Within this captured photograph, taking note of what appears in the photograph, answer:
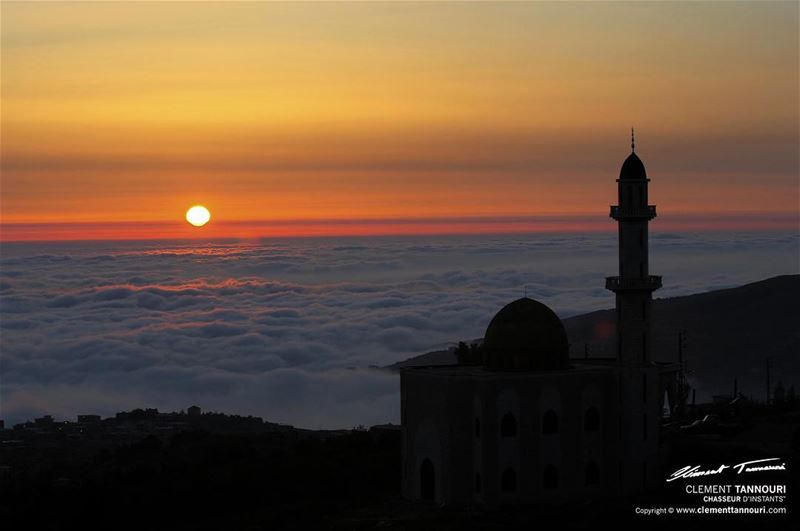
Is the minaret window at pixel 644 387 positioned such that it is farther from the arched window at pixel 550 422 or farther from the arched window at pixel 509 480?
the arched window at pixel 509 480

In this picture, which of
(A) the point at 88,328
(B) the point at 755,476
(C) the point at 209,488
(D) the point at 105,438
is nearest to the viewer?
(B) the point at 755,476

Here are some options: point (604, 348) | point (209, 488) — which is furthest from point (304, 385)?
point (209, 488)

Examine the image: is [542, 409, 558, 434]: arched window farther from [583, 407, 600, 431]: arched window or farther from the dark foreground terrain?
the dark foreground terrain

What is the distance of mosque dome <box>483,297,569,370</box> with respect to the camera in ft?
183

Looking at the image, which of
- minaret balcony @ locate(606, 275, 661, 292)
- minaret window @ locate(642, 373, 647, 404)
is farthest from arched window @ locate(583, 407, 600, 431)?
minaret balcony @ locate(606, 275, 661, 292)

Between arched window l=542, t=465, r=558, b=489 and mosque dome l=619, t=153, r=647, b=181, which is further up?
mosque dome l=619, t=153, r=647, b=181

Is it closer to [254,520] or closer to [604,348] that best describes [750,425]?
[254,520]

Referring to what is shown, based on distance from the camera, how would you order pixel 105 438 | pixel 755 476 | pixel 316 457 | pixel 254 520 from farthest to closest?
pixel 105 438
pixel 316 457
pixel 254 520
pixel 755 476

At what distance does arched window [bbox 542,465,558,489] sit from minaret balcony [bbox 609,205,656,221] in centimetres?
1021

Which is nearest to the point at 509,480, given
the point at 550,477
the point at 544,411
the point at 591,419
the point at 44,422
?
the point at 550,477

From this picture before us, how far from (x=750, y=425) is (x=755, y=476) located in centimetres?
1320

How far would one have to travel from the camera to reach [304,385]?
153625 millimetres

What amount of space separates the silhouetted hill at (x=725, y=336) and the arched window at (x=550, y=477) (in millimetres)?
91395

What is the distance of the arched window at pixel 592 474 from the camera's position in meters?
55.2
